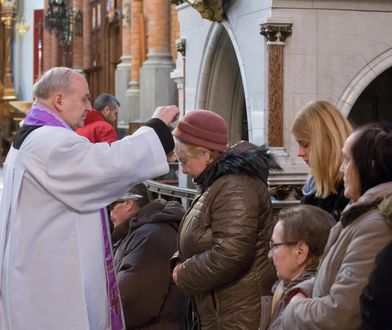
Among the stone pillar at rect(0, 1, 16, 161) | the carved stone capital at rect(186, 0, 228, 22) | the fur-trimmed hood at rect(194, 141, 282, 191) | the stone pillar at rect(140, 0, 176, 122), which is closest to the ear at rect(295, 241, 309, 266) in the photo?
the fur-trimmed hood at rect(194, 141, 282, 191)

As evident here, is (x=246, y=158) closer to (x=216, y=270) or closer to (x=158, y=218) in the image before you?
(x=216, y=270)

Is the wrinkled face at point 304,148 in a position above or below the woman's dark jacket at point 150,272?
above

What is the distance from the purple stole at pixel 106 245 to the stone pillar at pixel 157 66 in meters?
13.9

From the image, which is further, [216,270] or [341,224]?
[216,270]

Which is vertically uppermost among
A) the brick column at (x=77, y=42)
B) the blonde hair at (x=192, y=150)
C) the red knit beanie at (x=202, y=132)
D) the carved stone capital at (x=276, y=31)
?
the brick column at (x=77, y=42)

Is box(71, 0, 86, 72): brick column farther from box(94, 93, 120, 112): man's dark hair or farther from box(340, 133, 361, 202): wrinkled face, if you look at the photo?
box(340, 133, 361, 202): wrinkled face

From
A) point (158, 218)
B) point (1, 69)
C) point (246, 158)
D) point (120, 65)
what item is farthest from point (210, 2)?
point (1, 69)

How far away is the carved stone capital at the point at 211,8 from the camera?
8.46 m

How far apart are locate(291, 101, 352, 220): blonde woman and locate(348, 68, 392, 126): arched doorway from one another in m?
4.60

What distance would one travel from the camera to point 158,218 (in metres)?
5.22

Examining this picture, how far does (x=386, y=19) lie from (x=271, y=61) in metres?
1.00

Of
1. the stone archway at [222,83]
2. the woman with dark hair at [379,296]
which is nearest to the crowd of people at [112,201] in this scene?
the woman with dark hair at [379,296]

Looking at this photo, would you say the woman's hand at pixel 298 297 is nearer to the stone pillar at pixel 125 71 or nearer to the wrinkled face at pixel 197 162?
the wrinkled face at pixel 197 162

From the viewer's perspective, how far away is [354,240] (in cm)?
295
